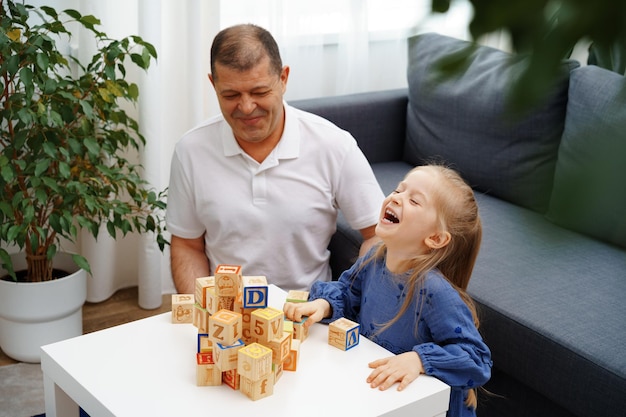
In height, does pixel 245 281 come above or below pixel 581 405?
above

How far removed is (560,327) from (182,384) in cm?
90

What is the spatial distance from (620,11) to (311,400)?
4.21 ft

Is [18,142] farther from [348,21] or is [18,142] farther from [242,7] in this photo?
[348,21]

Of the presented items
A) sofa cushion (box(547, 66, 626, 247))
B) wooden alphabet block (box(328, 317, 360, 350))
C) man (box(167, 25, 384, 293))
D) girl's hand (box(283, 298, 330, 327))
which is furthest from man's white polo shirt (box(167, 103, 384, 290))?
sofa cushion (box(547, 66, 626, 247))

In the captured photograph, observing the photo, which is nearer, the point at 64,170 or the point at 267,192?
the point at 267,192

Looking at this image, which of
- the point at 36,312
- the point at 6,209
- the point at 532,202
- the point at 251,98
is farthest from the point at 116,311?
the point at 532,202

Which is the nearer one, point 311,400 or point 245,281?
point 311,400

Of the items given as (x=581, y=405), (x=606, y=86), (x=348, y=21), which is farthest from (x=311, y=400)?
(x=348, y=21)

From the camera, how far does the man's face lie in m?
2.01

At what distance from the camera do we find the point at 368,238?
7.32 ft

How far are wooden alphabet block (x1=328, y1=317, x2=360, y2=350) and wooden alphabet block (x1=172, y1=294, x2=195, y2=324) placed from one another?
0.32 m

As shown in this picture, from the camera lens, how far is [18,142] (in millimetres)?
2295

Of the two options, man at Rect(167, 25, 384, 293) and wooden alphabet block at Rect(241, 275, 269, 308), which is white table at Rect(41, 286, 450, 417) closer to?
wooden alphabet block at Rect(241, 275, 269, 308)

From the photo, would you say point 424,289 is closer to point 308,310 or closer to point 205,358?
point 308,310
